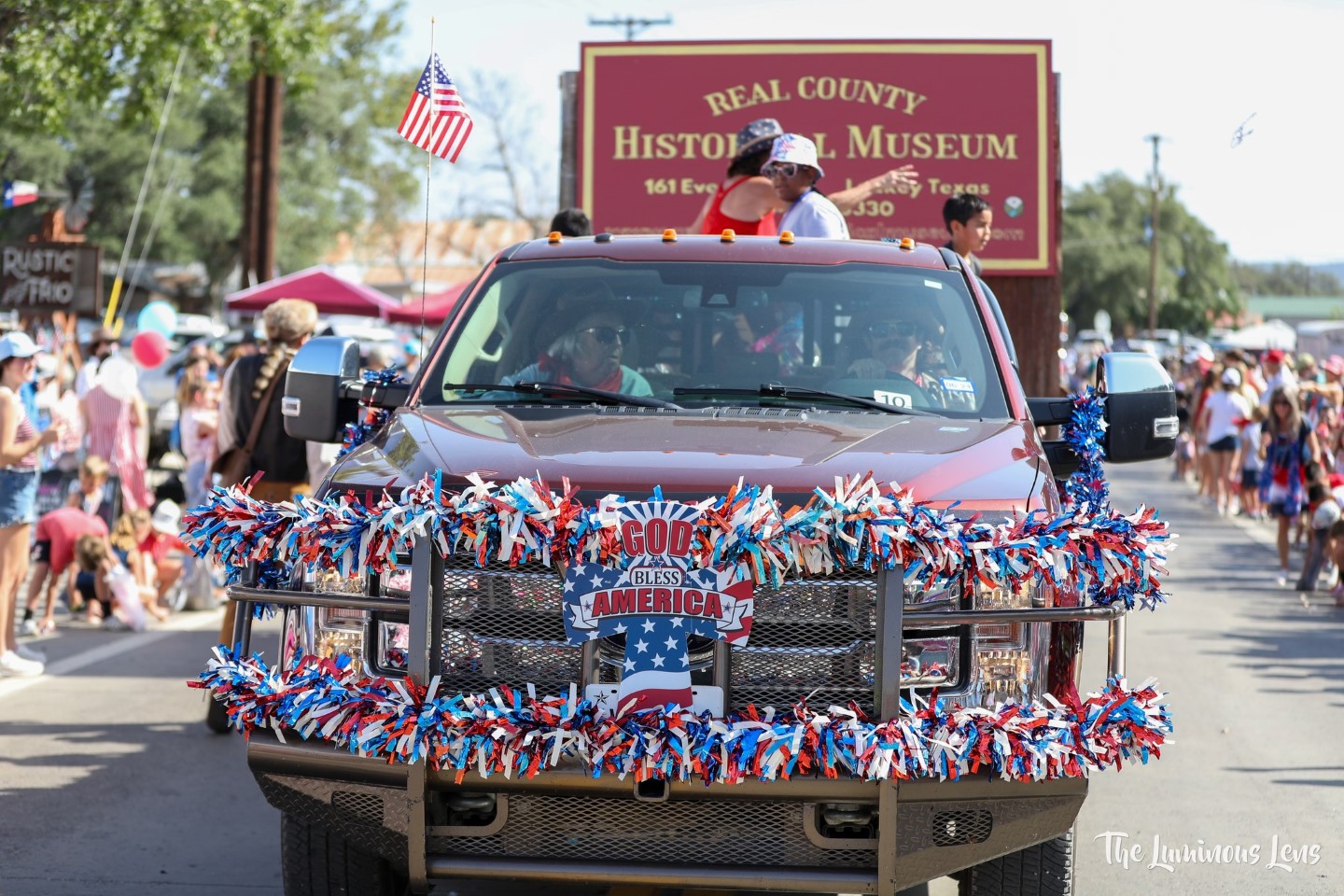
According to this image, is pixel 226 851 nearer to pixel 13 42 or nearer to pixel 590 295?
pixel 590 295

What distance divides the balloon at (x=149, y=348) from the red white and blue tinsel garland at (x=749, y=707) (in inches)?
565

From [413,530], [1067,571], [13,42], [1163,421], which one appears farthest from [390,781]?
[13,42]

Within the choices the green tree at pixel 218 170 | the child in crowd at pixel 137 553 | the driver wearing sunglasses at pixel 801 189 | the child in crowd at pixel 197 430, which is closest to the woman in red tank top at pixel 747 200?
the driver wearing sunglasses at pixel 801 189

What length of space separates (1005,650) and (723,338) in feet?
5.42

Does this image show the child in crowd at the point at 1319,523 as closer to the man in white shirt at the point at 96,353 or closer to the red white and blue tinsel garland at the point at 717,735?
the red white and blue tinsel garland at the point at 717,735

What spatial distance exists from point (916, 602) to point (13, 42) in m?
13.9

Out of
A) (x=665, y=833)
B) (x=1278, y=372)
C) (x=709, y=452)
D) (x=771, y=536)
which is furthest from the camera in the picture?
(x=1278, y=372)

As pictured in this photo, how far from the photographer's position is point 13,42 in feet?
50.8

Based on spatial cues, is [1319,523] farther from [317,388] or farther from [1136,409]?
[317,388]

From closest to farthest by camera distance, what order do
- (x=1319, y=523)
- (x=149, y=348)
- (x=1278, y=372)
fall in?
(x=1319, y=523) < (x=149, y=348) < (x=1278, y=372)

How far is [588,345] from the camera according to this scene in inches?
210

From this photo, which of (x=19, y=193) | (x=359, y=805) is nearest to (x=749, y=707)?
(x=359, y=805)

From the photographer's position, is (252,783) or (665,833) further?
(252,783)

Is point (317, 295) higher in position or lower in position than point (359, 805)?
higher
